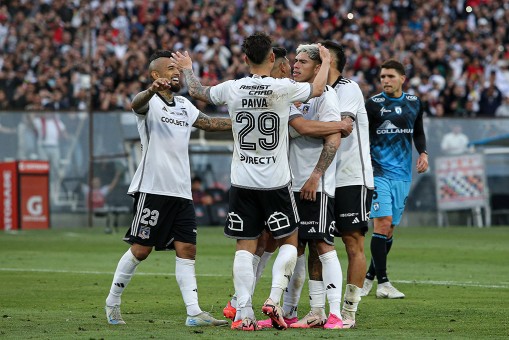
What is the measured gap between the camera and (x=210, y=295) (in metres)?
11.8

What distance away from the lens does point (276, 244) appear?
32.5 ft

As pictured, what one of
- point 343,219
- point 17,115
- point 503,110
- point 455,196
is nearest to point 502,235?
point 455,196

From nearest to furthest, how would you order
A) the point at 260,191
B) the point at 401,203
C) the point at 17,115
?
the point at 260,191 → the point at 401,203 → the point at 17,115

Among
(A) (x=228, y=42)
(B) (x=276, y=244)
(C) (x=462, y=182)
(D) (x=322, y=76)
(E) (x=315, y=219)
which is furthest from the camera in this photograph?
(A) (x=228, y=42)

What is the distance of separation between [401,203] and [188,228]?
3987mm

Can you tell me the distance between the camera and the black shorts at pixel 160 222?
9203mm

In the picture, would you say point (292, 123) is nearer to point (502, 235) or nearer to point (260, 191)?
point (260, 191)

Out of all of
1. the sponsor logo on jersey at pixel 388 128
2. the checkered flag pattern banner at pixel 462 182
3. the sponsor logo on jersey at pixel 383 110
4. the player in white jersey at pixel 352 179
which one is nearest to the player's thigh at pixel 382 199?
the sponsor logo on jersey at pixel 388 128

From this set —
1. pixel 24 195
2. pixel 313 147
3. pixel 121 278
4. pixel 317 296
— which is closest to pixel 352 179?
pixel 313 147

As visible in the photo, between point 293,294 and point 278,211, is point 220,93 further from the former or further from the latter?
point 293,294

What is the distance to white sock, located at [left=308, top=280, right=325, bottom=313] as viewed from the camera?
925cm

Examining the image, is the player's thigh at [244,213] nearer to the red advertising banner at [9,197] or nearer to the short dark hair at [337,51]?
the short dark hair at [337,51]

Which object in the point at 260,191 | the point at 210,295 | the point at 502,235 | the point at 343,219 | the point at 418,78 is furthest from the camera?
the point at 418,78

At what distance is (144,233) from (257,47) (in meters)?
1.80
